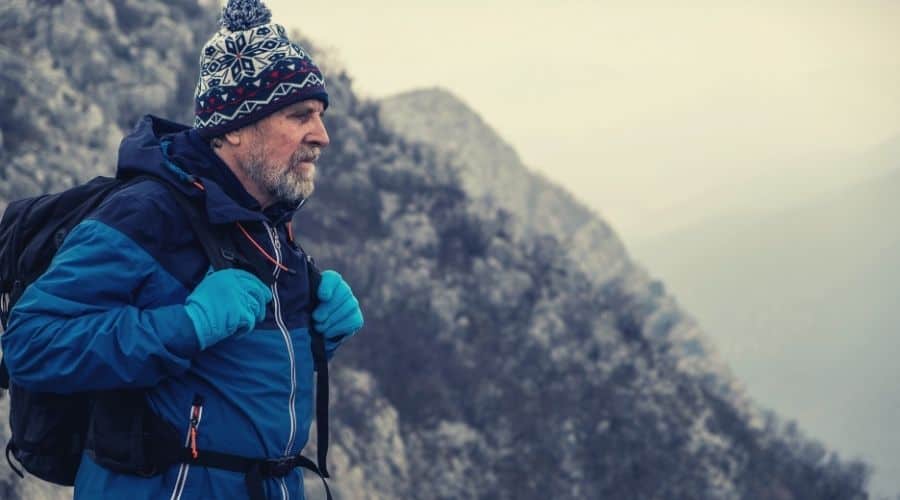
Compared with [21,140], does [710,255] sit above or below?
above

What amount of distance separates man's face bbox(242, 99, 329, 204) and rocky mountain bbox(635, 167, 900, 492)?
68.9m

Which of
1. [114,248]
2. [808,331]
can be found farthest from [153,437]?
[808,331]

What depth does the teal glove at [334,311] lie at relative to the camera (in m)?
3.04

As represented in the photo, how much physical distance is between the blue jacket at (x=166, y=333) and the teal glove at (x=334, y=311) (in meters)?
0.06

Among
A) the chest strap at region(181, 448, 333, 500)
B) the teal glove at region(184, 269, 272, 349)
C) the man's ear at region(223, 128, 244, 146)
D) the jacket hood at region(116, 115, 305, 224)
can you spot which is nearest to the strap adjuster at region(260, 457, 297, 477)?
the chest strap at region(181, 448, 333, 500)

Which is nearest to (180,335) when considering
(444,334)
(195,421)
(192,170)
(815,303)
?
(195,421)

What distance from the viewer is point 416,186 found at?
2047 cm

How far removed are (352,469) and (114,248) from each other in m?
10.8

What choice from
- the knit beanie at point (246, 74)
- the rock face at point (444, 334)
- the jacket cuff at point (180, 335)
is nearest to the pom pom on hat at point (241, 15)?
the knit beanie at point (246, 74)

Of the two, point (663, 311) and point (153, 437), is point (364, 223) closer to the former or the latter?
point (153, 437)

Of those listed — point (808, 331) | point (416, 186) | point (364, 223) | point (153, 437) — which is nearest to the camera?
point (153, 437)

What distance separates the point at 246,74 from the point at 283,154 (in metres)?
0.27

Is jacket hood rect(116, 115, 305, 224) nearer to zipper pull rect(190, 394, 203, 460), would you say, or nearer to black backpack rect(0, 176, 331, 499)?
black backpack rect(0, 176, 331, 499)

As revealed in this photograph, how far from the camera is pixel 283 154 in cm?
292
